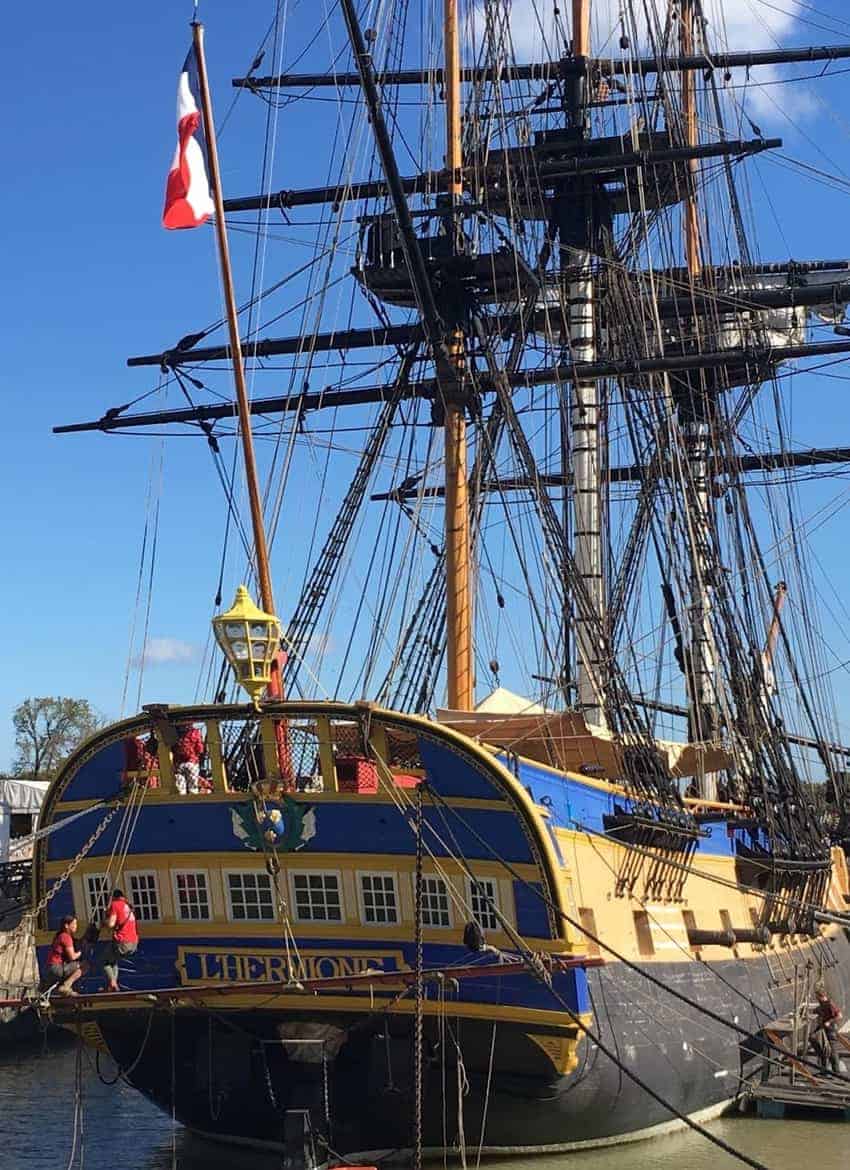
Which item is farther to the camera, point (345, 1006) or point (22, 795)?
point (22, 795)

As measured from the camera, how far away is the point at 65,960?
16.8 m

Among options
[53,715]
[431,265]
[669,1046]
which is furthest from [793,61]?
[53,715]

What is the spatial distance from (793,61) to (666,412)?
611 inches

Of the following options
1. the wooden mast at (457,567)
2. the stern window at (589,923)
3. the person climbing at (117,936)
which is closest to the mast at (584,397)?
the wooden mast at (457,567)

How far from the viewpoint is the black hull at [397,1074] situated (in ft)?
53.7

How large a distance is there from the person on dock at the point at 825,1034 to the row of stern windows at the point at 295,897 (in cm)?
802

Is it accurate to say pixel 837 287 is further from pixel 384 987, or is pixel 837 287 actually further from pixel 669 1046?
pixel 384 987

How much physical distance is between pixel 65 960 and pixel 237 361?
21.7 ft

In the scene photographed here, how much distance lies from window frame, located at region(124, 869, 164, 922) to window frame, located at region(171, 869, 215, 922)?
0.19 m

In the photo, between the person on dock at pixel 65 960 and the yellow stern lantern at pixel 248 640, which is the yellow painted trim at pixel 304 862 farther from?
the yellow stern lantern at pixel 248 640

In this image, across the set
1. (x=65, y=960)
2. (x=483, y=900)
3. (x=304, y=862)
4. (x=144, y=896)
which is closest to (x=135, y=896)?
(x=144, y=896)

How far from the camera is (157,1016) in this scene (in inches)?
687

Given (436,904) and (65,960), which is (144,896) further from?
(436,904)

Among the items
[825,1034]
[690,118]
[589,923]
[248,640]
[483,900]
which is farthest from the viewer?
[690,118]
